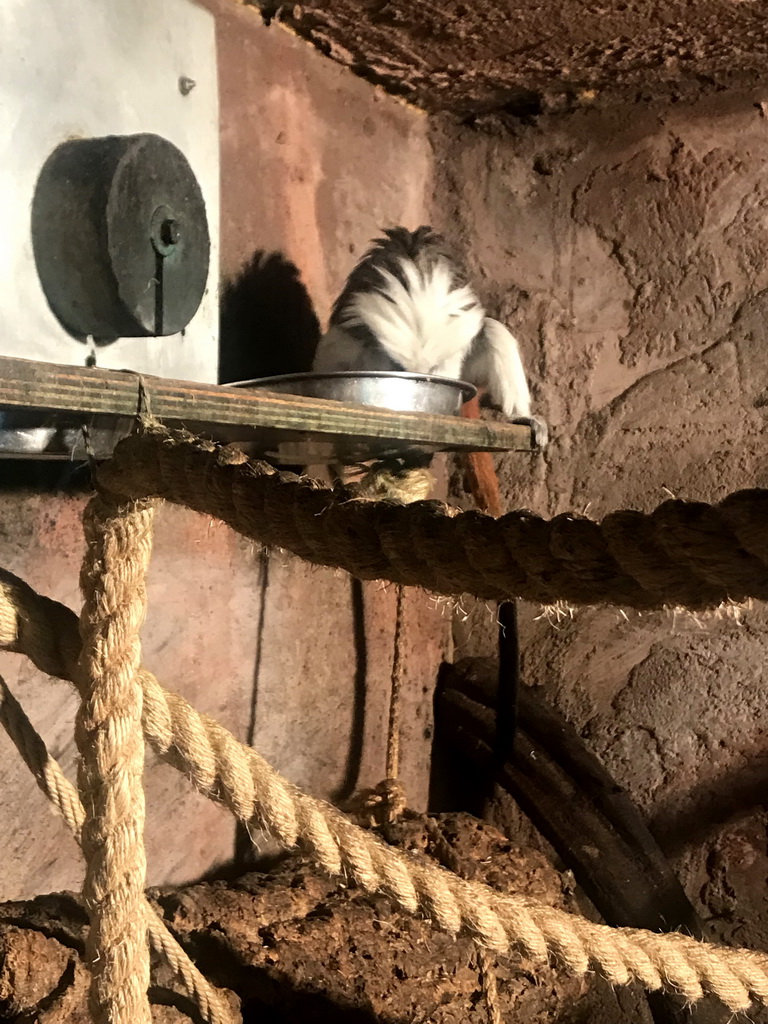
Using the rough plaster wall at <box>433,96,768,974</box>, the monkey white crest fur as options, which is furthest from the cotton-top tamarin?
the rough plaster wall at <box>433,96,768,974</box>

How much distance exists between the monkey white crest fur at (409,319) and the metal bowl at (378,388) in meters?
0.11

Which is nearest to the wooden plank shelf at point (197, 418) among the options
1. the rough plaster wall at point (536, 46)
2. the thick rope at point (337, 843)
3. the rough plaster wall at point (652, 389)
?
the thick rope at point (337, 843)

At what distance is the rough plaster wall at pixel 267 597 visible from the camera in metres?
1.06

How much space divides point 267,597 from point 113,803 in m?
0.86

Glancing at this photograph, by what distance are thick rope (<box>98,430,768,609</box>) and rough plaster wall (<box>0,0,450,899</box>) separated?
52 centimetres

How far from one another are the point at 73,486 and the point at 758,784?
4.22 ft

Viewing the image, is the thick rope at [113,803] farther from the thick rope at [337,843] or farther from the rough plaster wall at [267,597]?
the rough plaster wall at [267,597]

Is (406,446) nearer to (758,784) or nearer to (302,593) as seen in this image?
(302,593)

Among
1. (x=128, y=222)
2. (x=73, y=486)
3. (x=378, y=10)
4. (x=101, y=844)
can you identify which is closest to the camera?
(x=101, y=844)

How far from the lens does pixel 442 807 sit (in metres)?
1.75

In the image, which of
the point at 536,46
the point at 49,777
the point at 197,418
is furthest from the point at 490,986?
the point at 536,46

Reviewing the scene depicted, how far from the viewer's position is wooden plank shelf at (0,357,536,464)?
664 millimetres

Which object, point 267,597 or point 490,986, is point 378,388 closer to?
point 267,597

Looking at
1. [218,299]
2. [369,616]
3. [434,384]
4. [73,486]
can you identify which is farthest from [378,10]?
[369,616]
